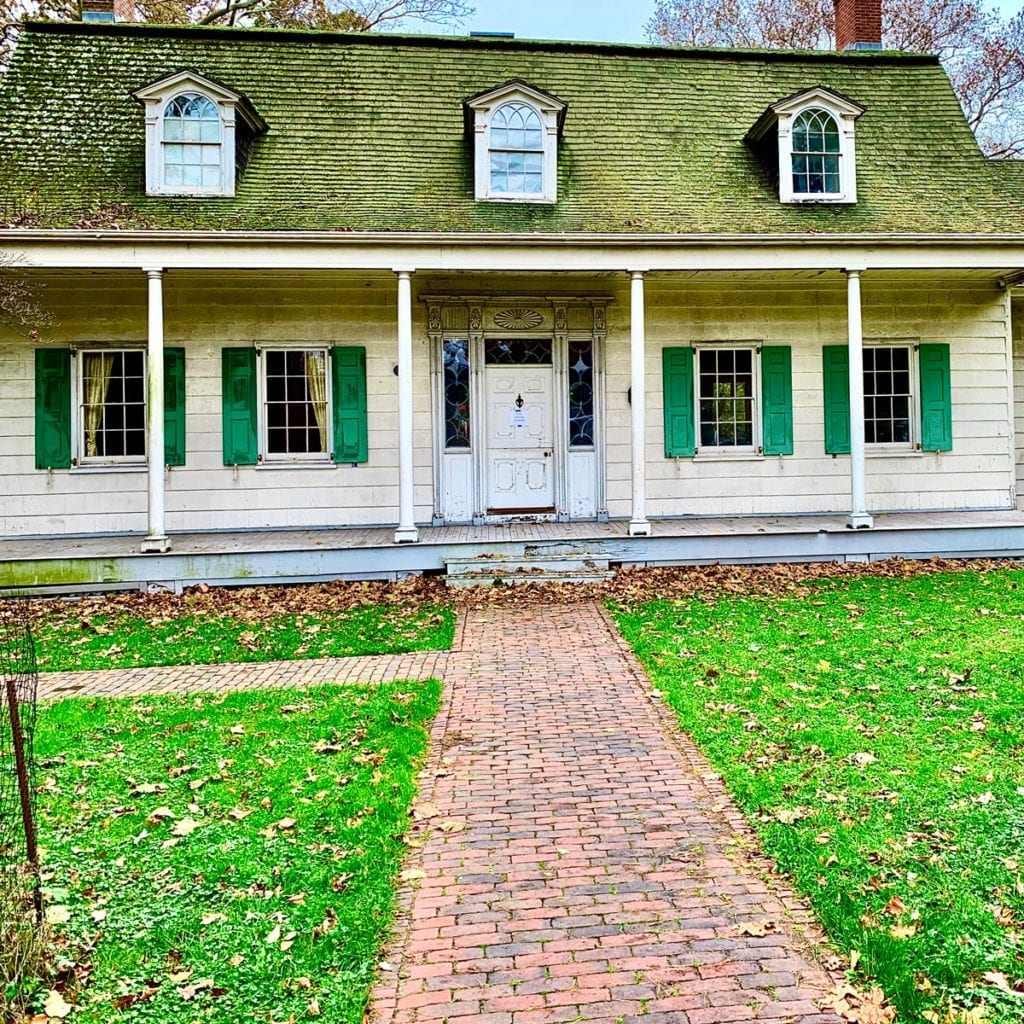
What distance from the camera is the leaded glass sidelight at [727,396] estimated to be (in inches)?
454

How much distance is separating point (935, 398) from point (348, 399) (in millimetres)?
8406

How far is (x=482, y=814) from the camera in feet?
12.8

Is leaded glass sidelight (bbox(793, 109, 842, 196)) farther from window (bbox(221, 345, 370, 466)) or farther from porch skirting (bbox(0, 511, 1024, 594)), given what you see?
window (bbox(221, 345, 370, 466))

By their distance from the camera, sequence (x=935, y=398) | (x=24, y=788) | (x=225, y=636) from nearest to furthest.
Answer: (x=24, y=788), (x=225, y=636), (x=935, y=398)

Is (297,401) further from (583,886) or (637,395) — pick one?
(583,886)

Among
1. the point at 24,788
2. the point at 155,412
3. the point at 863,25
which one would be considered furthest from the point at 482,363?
the point at 863,25

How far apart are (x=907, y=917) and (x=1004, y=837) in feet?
2.95

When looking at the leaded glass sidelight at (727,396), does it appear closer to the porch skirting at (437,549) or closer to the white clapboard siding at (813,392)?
the white clapboard siding at (813,392)

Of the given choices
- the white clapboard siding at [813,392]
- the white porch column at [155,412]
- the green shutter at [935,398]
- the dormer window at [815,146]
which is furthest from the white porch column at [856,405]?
the white porch column at [155,412]

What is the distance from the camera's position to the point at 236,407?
10711mm

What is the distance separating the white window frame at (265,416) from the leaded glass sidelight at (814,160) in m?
7.04

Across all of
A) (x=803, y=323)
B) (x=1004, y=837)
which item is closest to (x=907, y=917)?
(x=1004, y=837)

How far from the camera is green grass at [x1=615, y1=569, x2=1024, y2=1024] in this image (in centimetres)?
280

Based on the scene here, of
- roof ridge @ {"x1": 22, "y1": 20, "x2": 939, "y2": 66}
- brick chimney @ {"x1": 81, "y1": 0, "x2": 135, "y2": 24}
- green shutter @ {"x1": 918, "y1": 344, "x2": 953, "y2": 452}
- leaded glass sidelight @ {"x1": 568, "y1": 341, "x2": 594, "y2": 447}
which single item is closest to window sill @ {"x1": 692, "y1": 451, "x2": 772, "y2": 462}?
leaded glass sidelight @ {"x1": 568, "y1": 341, "x2": 594, "y2": 447}
